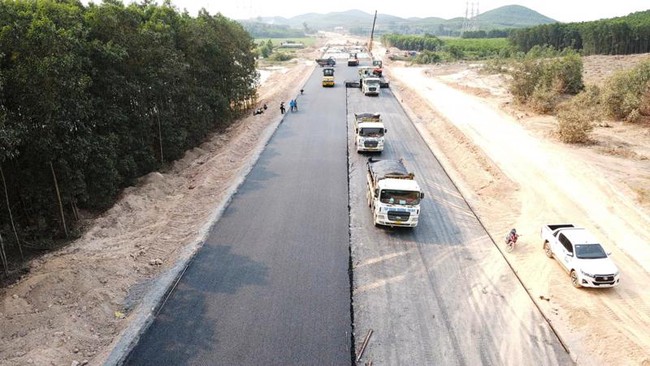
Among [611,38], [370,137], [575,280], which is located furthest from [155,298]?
[611,38]

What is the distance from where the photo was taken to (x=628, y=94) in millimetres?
38062

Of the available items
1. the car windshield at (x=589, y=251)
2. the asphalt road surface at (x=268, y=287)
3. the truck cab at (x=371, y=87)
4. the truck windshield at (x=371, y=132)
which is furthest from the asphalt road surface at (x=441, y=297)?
the truck cab at (x=371, y=87)

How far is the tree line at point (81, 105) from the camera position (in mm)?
14938

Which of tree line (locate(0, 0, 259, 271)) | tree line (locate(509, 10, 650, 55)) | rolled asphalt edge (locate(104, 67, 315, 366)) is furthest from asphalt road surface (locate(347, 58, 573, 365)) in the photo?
tree line (locate(509, 10, 650, 55))

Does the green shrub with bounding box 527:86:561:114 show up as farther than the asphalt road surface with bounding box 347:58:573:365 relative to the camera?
Yes

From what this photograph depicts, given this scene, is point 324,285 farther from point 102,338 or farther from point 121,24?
point 121,24

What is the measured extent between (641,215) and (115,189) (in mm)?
26144

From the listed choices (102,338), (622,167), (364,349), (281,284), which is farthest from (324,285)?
(622,167)

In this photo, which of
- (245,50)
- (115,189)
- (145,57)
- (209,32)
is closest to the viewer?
(115,189)

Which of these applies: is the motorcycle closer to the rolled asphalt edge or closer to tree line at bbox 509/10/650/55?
the rolled asphalt edge

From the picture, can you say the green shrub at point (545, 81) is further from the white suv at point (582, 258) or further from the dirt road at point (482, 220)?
the white suv at point (582, 258)

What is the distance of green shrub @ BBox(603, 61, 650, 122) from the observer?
37781 millimetres

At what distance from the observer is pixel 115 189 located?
850 inches

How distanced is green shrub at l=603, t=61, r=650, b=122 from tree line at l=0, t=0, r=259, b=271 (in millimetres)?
35725
